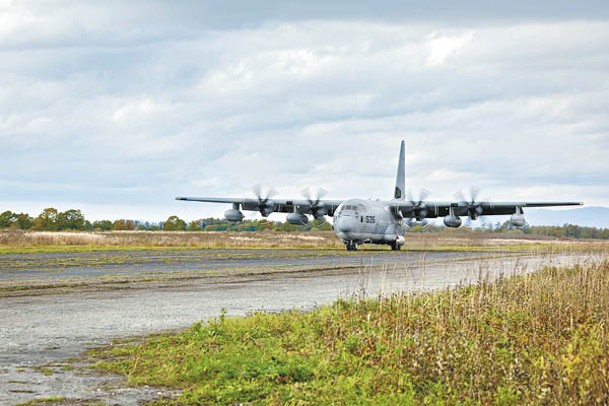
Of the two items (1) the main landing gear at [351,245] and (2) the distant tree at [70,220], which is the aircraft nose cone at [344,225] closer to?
(1) the main landing gear at [351,245]

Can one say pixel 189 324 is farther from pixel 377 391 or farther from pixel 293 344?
pixel 377 391

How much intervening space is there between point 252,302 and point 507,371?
390 inches

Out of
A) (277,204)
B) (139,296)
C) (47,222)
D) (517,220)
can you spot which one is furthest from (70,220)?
(139,296)

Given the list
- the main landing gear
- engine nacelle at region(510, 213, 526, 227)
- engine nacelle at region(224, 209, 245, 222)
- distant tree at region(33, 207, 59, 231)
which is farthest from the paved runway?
distant tree at region(33, 207, 59, 231)

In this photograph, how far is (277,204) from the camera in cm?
6412

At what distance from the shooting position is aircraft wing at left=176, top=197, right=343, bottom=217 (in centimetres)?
6219

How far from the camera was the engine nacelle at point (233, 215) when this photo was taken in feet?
189

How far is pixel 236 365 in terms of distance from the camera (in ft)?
32.0

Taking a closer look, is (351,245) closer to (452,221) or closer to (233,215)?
(452,221)

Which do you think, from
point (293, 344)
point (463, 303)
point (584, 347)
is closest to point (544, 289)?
point (463, 303)

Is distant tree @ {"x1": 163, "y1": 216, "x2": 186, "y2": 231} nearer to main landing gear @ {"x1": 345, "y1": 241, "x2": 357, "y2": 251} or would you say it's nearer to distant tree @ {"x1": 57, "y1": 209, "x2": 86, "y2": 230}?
distant tree @ {"x1": 57, "y1": 209, "x2": 86, "y2": 230}

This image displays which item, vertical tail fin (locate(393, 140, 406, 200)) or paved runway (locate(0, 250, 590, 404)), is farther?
vertical tail fin (locate(393, 140, 406, 200))

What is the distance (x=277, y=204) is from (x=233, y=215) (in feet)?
22.9

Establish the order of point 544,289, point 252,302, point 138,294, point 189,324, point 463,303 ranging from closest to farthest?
point 463,303, point 189,324, point 544,289, point 252,302, point 138,294
